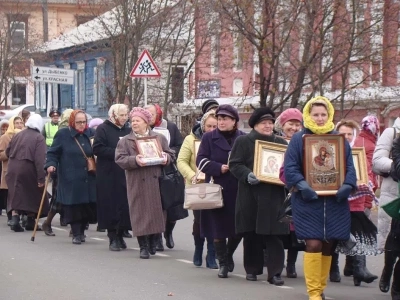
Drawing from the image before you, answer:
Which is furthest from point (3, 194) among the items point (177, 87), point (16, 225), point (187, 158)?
point (177, 87)

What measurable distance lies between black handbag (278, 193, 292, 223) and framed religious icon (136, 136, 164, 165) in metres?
3.44

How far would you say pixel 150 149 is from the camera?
13125 millimetres

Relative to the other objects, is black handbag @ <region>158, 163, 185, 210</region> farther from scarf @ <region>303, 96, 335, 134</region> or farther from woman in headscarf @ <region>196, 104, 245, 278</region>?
scarf @ <region>303, 96, 335, 134</region>

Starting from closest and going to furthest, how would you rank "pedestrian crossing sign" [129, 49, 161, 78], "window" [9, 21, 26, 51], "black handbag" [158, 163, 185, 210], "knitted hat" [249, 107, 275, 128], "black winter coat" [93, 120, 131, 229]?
1. "knitted hat" [249, 107, 275, 128]
2. "black handbag" [158, 163, 185, 210]
3. "black winter coat" [93, 120, 131, 229]
4. "pedestrian crossing sign" [129, 49, 161, 78]
5. "window" [9, 21, 26, 51]

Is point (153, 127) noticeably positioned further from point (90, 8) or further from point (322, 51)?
point (90, 8)

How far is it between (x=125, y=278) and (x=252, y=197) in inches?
68.9

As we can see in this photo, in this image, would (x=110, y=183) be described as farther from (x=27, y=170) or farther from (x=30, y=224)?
(x=30, y=224)

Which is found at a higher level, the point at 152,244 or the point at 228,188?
the point at 228,188

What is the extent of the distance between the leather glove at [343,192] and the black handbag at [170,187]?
433 cm

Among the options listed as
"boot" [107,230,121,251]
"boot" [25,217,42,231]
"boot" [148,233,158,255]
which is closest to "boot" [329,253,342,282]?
"boot" [148,233,158,255]

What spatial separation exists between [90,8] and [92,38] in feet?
18.5

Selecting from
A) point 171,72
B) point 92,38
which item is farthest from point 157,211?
point 92,38

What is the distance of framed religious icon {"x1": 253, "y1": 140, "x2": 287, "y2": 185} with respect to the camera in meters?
10.6

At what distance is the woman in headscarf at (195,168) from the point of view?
12320 millimetres
